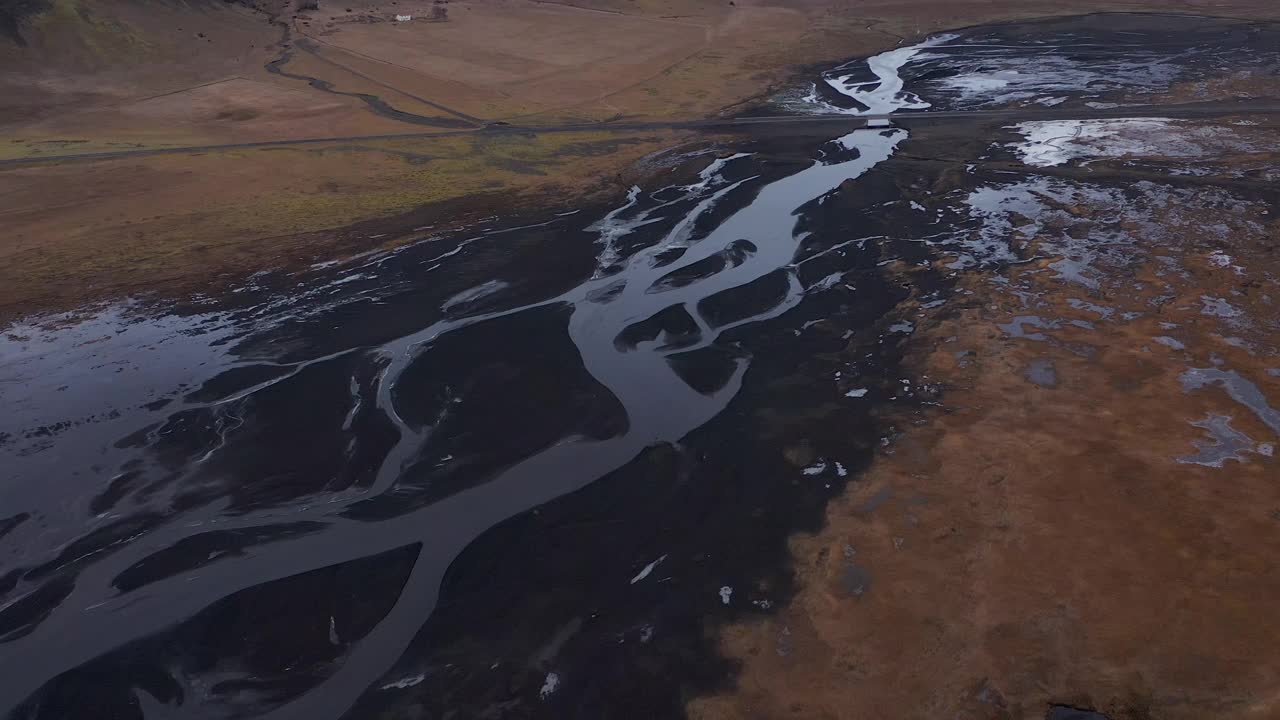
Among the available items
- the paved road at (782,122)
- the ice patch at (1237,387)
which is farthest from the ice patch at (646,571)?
the paved road at (782,122)

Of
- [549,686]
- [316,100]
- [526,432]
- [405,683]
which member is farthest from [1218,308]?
[316,100]

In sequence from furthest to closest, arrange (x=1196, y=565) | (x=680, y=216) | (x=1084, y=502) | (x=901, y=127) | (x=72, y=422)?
(x=901, y=127), (x=680, y=216), (x=72, y=422), (x=1084, y=502), (x=1196, y=565)

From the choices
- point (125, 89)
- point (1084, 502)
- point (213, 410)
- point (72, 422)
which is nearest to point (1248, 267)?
point (1084, 502)

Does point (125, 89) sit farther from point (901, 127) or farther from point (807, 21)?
point (807, 21)

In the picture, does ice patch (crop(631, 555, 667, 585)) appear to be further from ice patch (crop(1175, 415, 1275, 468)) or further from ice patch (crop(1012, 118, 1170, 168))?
ice patch (crop(1012, 118, 1170, 168))

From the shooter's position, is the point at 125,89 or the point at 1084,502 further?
the point at 125,89

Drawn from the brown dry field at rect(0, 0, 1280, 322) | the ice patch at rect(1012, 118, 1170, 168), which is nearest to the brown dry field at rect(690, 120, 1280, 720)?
the ice patch at rect(1012, 118, 1170, 168)

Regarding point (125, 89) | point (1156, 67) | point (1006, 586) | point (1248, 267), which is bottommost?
point (1006, 586)

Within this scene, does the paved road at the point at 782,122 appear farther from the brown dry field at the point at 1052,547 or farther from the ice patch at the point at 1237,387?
the ice patch at the point at 1237,387
